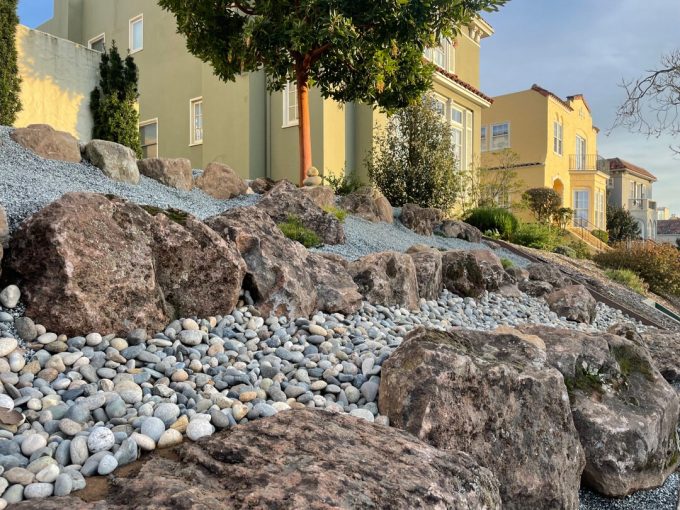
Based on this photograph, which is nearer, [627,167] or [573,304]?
[573,304]

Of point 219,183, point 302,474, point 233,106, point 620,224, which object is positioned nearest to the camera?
point 302,474

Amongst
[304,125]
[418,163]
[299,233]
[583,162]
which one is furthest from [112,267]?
[583,162]

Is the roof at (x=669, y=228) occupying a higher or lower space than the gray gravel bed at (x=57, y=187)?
higher

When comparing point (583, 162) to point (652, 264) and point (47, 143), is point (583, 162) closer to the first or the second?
point (652, 264)

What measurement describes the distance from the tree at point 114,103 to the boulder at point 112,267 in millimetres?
8395

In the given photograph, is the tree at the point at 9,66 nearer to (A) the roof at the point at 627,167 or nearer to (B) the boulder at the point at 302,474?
(B) the boulder at the point at 302,474

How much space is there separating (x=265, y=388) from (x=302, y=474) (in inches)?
31.6

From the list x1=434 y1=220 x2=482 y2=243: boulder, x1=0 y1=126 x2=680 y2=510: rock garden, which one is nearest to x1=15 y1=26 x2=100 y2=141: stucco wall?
x1=0 y1=126 x2=680 y2=510: rock garden

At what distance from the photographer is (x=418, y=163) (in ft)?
37.9

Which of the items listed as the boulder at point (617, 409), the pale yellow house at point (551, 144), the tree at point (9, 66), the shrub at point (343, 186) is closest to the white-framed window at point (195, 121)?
the shrub at point (343, 186)

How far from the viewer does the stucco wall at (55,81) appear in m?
9.70

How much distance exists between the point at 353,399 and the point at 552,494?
1019 millimetres

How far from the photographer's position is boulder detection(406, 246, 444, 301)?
5094mm

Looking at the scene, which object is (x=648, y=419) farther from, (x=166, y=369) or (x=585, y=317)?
(x=585, y=317)
